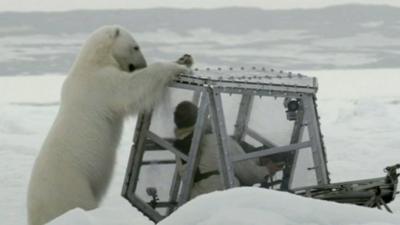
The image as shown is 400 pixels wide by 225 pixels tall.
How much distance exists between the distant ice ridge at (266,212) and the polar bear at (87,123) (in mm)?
1632

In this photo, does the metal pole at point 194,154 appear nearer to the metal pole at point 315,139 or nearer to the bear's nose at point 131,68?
the metal pole at point 315,139

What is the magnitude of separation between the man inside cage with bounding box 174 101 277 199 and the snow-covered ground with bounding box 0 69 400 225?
0.38m

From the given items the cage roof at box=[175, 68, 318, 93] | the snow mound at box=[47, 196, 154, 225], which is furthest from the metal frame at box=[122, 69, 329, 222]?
the snow mound at box=[47, 196, 154, 225]

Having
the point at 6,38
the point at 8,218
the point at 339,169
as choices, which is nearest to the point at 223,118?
the point at 8,218

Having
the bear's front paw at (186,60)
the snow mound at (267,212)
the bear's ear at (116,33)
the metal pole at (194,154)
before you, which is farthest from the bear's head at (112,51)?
the snow mound at (267,212)

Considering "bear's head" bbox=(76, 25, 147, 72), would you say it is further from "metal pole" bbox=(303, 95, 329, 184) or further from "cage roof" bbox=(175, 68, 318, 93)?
"metal pole" bbox=(303, 95, 329, 184)

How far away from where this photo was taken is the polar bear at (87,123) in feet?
13.6

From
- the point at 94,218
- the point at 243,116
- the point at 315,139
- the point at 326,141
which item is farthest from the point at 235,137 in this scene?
the point at 326,141

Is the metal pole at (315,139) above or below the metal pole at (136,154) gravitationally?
above

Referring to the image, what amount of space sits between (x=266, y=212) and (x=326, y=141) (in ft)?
24.4

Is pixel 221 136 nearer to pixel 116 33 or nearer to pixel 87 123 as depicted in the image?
pixel 87 123

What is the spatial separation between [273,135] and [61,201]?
111cm

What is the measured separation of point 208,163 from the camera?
3963 millimetres

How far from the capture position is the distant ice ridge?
93.7 inches
